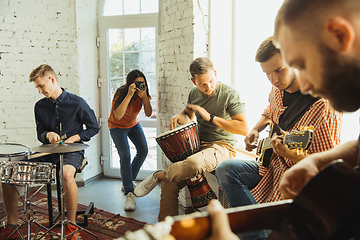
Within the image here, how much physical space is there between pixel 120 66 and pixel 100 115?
2.74 ft

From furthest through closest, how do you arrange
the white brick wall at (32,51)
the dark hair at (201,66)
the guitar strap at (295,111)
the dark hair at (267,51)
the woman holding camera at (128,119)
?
the white brick wall at (32,51) < the woman holding camera at (128,119) < the dark hair at (201,66) < the dark hair at (267,51) < the guitar strap at (295,111)

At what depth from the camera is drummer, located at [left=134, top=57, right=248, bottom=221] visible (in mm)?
2404

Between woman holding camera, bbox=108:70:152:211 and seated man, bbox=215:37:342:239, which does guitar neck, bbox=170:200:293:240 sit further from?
woman holding camera, bbox=108:70:152:211

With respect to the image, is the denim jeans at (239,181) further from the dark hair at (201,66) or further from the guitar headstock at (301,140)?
the dark hair at (201,66)

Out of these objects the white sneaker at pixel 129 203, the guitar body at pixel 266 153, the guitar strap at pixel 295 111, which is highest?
the guitar strap at pixel 295 111

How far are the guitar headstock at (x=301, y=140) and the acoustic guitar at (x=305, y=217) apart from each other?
0.81m

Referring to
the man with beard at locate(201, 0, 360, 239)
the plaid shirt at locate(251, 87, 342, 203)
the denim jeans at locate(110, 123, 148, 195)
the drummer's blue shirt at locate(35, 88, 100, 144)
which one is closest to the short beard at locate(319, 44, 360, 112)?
the man with beard at locate(201, 0, 360, 239)

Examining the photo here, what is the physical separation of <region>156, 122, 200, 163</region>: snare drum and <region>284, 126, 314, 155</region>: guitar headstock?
1013 millimetres

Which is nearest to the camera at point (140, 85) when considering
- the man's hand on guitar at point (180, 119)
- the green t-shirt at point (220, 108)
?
the man's hand on guitar at point (180, 119)

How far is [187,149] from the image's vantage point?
8.07 feet

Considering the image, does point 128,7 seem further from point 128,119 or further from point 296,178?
point 296,178

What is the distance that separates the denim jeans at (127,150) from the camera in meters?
3.65

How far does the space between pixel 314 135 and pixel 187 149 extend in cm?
114

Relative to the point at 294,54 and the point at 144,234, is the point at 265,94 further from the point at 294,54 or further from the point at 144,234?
the point at 144,234
